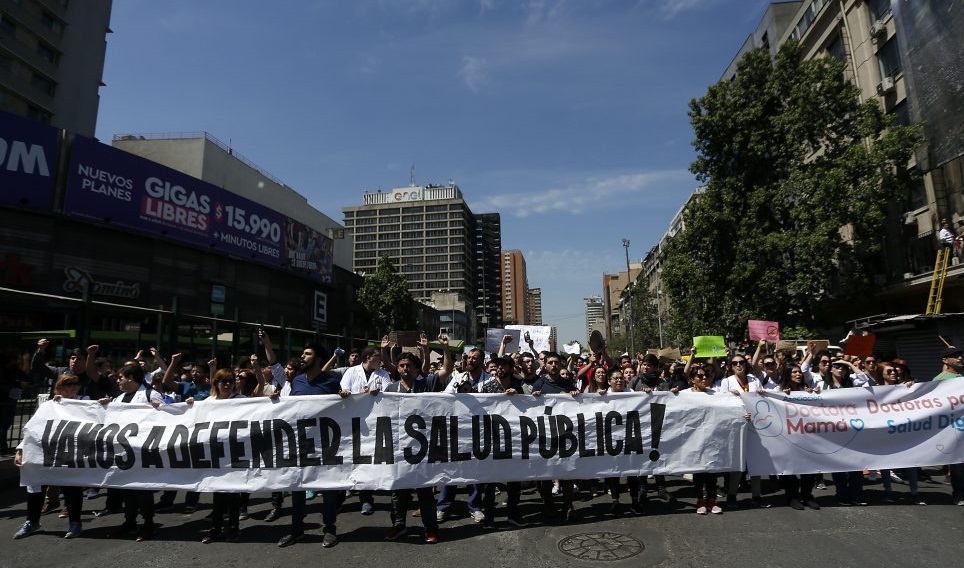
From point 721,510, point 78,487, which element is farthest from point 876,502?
point 78,487

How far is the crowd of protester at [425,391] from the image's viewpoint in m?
5.86

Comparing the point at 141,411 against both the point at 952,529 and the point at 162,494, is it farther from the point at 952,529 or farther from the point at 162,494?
the point at 952,529

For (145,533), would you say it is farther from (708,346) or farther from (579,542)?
(708,346)

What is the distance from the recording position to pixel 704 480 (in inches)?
257

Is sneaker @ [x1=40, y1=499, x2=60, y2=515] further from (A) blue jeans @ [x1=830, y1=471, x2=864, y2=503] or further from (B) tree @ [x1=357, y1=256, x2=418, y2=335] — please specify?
(B) tree @ [x1=357, y1=256, x2=418, y2=335]

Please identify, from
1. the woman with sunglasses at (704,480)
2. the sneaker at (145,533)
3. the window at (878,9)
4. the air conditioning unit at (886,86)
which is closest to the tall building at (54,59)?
the sneaker at (145,533)

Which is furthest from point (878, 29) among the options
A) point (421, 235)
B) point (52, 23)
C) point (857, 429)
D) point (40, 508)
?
point (421, 235)

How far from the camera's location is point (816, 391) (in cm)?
702

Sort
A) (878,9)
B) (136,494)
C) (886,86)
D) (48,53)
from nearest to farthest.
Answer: (136,494) → (886,86) → (878,9) → (48,53)

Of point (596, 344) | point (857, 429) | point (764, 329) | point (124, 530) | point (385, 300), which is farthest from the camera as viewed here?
point (385, 300)

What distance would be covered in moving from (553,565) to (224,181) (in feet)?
164

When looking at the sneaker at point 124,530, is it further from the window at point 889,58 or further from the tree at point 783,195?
the window at point 889,58

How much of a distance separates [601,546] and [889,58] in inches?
1032

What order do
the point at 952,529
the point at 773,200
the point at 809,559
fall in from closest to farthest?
the point at 809,559 < the point at 952,529 < the point at 773,200
